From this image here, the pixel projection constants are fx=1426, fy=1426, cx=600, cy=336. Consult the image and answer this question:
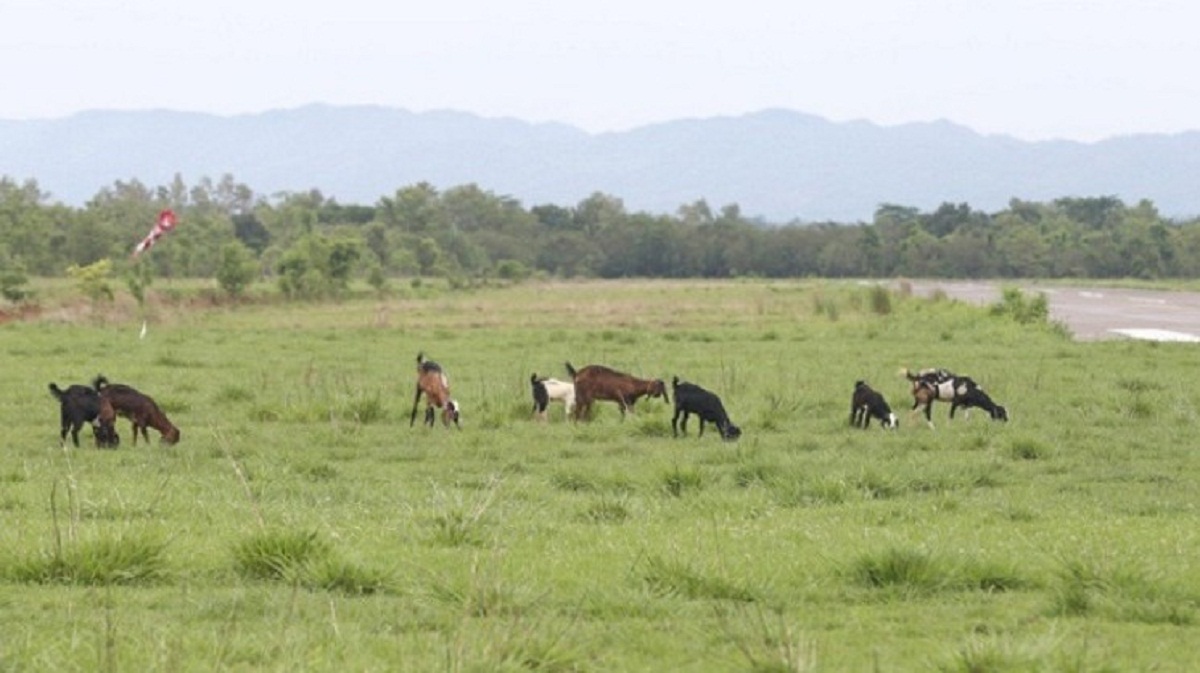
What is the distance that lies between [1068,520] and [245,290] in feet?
183

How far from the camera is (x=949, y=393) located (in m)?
19.4

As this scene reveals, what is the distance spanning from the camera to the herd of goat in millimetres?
16656

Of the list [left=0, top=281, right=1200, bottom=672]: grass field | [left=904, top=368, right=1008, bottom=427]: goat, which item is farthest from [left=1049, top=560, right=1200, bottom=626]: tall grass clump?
[left=904, top=368, right=1008, bottom=427]: goat

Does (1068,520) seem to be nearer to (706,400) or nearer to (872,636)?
(872,636)

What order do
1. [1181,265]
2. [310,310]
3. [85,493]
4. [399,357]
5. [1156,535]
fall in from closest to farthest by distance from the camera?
[1156,535] → [85,493] → [399,357] → [310,310] → [1181,265]

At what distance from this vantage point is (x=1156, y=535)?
36.0 ft

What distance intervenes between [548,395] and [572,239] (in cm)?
11645

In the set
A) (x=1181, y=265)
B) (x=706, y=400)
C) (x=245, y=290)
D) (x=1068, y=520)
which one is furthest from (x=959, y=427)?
(x=1181, y=265)

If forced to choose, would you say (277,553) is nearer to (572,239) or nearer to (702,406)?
(702,406)

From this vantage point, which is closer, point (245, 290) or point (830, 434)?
point (830, 434)

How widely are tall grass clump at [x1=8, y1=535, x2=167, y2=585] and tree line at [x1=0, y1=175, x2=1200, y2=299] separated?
7528cm

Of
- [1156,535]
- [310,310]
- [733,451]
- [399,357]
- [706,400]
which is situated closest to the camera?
[1156,535]

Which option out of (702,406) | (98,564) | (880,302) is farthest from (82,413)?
(880,302)

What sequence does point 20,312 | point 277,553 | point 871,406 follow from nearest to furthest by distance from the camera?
point 277,553, point 871,406, point 20,312
